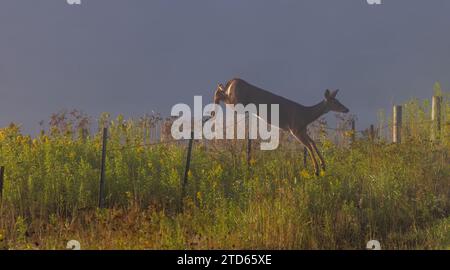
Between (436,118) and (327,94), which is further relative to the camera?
(436,118)

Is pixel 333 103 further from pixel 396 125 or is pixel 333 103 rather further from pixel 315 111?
pixel 396 125

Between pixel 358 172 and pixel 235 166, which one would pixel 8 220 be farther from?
pixel 358 172

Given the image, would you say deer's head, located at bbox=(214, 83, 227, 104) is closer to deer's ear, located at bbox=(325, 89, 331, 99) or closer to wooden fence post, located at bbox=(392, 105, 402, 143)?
deer's ear, located at bbox=(325, 89, 331, 99)

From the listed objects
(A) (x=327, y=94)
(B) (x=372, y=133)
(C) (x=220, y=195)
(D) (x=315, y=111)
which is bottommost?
(C) (x=220, y=195)

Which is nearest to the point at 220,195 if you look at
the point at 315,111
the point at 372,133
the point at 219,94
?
the point at 219,94

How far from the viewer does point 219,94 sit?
13.1 m

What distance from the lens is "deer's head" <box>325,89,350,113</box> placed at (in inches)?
499

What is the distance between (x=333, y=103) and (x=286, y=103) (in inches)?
47.1

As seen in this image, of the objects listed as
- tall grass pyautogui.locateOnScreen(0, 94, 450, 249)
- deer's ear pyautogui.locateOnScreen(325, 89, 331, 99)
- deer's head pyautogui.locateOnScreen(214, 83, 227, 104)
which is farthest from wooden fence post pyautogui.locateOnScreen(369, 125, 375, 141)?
deer's head pyautogui.locateOnScreen(214, 83, 227, 104)

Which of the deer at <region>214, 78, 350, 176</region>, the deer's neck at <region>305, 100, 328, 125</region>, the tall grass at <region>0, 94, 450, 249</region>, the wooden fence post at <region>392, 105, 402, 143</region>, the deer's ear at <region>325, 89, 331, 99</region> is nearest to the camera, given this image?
the tall grass at <region>0, 94, 450, 249</region>

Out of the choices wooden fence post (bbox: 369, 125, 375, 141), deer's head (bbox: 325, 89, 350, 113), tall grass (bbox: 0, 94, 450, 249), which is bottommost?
tall grass (bbox: 0, 94, 450, 249)

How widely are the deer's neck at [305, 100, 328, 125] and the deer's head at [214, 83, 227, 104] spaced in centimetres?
219

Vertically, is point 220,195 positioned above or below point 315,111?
below
